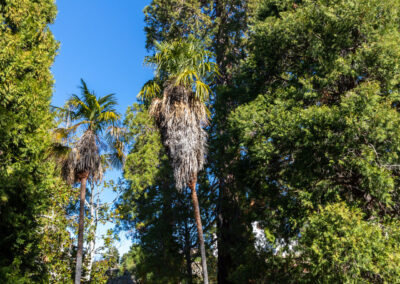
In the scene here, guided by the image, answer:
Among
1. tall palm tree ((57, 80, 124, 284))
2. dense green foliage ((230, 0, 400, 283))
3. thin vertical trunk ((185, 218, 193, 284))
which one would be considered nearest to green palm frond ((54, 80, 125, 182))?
tall palm tree ((57, 80, 124, 284))

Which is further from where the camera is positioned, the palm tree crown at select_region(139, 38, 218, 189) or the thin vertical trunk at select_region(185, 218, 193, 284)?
the thin vertical trunk at select_region(185, 218, 193, 284)

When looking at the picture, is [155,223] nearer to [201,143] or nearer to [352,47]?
[201,143]

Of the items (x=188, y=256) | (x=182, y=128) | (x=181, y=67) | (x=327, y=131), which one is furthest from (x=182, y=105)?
(x=188, y=256)

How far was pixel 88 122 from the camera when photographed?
28.6ft

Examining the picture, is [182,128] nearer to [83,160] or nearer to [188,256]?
[83,160]

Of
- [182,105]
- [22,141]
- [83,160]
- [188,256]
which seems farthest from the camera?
[188,256]

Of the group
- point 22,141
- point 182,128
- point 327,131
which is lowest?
point 22,141

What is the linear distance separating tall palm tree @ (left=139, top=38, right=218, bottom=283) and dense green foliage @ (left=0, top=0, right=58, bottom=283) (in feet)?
9.89

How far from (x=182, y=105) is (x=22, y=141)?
414 centimetres

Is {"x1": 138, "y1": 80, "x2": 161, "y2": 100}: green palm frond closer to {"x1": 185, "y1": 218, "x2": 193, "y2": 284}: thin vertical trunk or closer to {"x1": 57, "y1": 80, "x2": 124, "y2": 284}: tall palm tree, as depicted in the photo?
{"x1": 57, "y1": 80, "x2": 124, "y2": 284}: tall palm tree

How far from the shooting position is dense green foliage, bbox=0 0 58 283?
616cm

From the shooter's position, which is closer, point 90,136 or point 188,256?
point 90,136

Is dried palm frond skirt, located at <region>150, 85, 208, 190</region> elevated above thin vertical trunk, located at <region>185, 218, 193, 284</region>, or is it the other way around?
dried palm frond skirt, located at <region>150, 85, 208, 190</region>

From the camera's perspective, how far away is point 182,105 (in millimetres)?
8797
